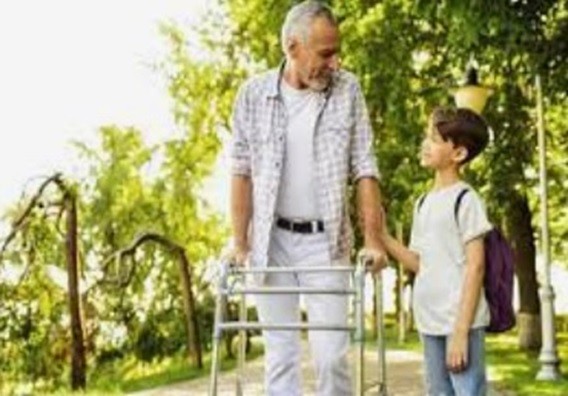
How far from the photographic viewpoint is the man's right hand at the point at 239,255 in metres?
4.96

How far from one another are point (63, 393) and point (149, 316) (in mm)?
5173

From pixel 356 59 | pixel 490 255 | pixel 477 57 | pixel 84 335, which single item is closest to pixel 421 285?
pixel 490 255

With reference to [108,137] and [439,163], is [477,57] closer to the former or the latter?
[439,163]

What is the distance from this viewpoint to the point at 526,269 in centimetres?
2144

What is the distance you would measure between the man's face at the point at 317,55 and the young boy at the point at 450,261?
17.9 inches

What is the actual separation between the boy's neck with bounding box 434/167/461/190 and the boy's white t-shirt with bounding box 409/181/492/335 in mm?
27

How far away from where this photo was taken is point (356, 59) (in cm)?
1767

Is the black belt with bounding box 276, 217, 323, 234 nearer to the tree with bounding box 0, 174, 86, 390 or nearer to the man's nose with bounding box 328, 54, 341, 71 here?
the man's nose with bounding box 328, 54, 341, 71

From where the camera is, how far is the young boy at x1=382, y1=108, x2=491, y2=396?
15.3 ft

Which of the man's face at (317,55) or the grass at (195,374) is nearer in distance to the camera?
the man's face at (317,55)

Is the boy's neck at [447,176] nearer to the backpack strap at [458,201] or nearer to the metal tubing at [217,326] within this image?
the backpack strap at [458,201]

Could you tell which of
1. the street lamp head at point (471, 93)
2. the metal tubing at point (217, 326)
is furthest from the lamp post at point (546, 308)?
the metal tubing at point (217, 326)

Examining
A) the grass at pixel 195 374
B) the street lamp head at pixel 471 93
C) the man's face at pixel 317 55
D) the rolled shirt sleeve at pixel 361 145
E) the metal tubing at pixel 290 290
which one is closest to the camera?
the metal tubing at pixel 290 290

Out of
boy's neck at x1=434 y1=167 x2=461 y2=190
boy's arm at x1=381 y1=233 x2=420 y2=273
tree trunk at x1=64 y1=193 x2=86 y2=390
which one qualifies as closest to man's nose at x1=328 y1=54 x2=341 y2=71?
boy's neck at x1=434 y1=167 x2=461 y2=190
